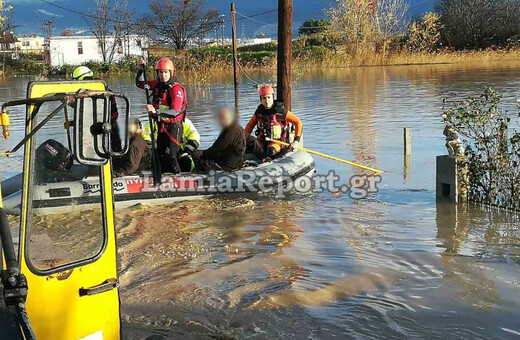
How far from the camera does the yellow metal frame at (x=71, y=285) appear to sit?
10.6 feet

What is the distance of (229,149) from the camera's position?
10.1 metres

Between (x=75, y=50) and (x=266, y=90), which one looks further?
(x=75, y=50)

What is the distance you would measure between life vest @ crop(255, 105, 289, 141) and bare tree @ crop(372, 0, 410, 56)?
1419 inches

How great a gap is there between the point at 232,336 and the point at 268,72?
37110 millimetres

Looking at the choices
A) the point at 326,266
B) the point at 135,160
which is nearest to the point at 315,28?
the point at 135,160

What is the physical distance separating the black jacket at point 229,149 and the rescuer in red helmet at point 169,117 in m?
0.40

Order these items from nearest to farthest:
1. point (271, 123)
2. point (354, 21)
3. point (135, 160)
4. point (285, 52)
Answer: point (135, 160) → point (271, 123) → point (285, 52) → point (354, 21)

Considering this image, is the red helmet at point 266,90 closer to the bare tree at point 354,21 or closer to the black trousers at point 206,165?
the black trousers at point 206,165

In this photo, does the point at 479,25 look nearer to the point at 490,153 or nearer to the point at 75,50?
the point at 75,50

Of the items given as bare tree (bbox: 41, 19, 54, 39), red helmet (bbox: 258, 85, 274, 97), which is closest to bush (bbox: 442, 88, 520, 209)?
red helmet (bbox: 258, 85, 274, 97)

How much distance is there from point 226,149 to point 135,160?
1.36 m

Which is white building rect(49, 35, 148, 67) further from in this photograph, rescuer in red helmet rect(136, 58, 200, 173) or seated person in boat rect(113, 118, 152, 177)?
seated person in boat rect(113, 118, 152, 177)

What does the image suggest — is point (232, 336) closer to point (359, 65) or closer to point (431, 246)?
point (431, 246)

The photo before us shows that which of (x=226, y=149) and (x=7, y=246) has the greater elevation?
(x=7, y=246)
